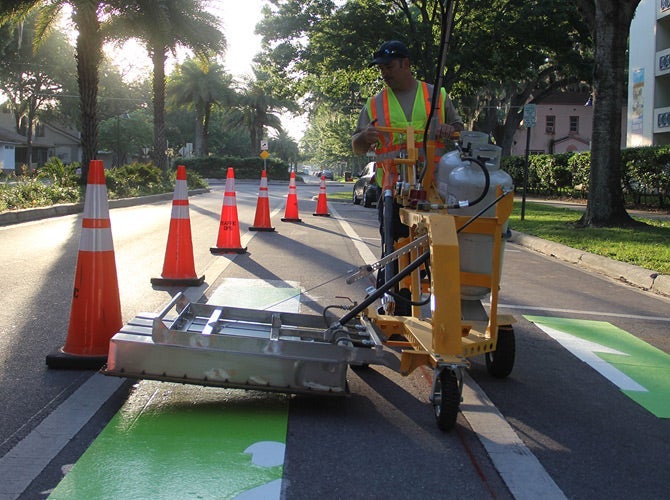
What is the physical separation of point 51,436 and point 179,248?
3908 mm

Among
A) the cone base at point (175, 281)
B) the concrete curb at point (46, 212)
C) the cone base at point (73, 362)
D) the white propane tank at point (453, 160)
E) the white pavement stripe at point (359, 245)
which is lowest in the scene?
the cone base at point (73, 362)

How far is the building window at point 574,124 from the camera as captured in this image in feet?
197

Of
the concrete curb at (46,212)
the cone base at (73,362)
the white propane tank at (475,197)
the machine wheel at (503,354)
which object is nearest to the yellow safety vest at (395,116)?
the white propane tank at (475,197)

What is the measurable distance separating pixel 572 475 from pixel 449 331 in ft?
2.77

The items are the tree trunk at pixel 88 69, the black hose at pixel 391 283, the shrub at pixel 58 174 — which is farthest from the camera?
the shrub at pixel 58 174

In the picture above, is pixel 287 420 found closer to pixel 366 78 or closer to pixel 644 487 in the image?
pixel 644 487

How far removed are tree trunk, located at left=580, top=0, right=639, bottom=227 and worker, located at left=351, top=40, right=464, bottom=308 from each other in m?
10.3

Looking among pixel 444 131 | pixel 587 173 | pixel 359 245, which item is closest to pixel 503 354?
pixel 444 131

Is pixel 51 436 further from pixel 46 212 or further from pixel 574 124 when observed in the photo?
pixel 574 124

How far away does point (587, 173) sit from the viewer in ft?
80.5

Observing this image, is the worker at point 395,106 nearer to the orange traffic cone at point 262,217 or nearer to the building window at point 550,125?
the orange traffic cone at point 262,217

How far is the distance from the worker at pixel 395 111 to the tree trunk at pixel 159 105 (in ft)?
77.5

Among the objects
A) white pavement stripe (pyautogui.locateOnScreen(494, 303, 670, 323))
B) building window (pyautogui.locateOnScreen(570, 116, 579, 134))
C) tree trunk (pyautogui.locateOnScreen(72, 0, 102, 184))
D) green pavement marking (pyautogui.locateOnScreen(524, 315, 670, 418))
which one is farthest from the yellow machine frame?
building window (pyautogui.locateOnScreen(570, 116, 579, 134))

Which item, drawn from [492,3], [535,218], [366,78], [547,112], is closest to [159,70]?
[366,78]
